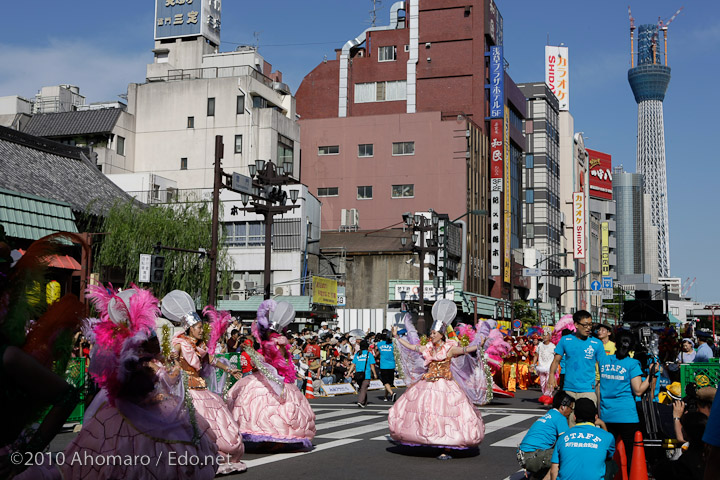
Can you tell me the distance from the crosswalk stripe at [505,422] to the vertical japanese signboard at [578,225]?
270ft

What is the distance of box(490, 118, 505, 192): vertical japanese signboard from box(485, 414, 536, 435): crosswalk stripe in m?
46.1

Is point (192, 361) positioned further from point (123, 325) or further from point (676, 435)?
point (676, 435)

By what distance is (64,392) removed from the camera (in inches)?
141

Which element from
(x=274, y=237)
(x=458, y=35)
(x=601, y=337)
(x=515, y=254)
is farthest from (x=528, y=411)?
(x=515, y=254)

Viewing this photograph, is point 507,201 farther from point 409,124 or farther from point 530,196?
point 530,196

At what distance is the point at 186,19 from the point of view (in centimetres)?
5966

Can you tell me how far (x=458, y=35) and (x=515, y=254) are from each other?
21013mm

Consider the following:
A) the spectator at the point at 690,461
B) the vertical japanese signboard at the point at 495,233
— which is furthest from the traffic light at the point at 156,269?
the vertical japanese signboard at the point at 495,233

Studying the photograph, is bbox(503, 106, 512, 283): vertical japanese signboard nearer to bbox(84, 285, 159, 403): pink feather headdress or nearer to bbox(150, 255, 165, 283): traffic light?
bbox(150, 255, 165, 283): traffic light

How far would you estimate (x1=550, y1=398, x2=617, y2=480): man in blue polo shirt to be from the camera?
21.7 feet

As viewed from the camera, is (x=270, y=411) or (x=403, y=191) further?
(x=403, y=191)

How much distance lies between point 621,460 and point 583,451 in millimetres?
2054

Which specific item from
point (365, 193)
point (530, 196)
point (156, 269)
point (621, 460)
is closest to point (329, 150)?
point (365, 193)

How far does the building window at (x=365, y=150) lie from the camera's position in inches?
2365
